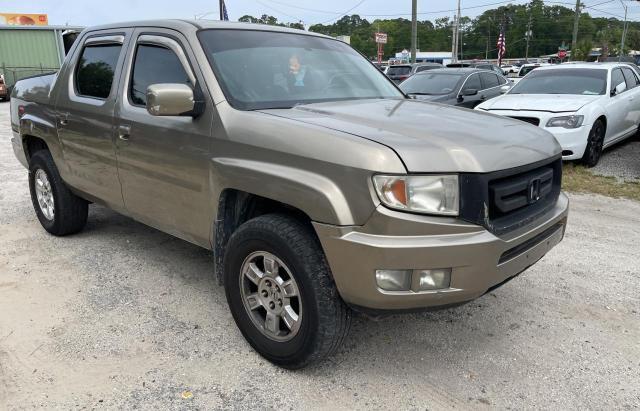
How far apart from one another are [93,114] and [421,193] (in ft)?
9.20

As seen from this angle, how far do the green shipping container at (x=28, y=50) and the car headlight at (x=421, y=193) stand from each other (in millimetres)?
31723

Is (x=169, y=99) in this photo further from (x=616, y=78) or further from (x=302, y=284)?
(x=616, y=78)

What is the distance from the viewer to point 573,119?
761 centimetres

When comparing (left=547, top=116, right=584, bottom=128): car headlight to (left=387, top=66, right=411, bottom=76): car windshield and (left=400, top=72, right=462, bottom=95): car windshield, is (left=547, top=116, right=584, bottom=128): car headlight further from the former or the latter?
(left=387, top=66, right=411, bottom=76): car windshield

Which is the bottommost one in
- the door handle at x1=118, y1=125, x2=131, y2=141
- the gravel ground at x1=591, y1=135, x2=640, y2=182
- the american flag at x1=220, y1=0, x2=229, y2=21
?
the gravel ground at x1=591, y1=135, x2=640, y2=182

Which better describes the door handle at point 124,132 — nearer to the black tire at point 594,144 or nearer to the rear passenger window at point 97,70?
the rear passenger window at point 97,70

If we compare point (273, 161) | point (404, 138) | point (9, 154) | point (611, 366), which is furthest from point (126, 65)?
point (9, 154)

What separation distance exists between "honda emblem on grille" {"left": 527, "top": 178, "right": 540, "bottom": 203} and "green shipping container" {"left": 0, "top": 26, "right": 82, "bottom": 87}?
3173 centimetres

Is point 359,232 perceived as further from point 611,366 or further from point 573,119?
point 573,119

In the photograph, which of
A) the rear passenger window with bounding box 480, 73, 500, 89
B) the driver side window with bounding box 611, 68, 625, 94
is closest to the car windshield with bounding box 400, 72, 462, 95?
the rear passenger window with bounding box 480, 73, 500, 89

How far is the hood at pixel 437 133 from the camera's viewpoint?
2475 mm

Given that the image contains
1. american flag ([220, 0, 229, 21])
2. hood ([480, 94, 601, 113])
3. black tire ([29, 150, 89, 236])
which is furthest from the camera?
american flag ([220, 0, 229, 21])

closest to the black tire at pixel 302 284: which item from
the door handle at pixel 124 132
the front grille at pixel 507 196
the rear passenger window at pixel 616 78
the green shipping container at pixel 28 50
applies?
the front grille at pixel 507 196

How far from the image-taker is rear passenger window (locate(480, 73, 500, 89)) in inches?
471
